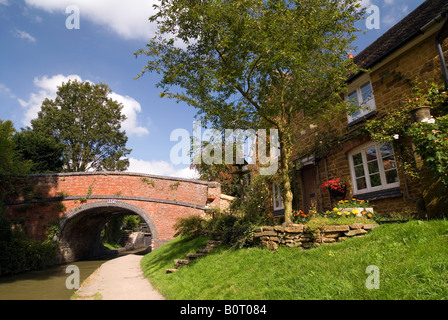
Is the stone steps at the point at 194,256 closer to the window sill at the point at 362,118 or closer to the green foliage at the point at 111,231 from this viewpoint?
the window sill at the point at 362,118

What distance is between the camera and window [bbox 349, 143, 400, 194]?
777cm

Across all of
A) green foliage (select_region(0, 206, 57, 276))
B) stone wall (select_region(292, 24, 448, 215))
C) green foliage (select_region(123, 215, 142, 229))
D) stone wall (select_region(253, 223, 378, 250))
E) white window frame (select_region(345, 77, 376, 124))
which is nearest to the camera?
stone wall (select_region(253, 223, 378, 250))

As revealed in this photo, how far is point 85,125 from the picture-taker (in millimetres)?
28219

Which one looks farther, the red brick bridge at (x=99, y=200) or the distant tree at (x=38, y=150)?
the distant tree at (x=38, y=150)

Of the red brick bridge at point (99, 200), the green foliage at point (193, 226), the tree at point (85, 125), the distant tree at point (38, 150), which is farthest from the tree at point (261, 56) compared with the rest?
the tree at point (85, 125)

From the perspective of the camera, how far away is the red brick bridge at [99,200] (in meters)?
17.0

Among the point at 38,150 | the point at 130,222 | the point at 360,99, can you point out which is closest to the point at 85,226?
the point at 38,150

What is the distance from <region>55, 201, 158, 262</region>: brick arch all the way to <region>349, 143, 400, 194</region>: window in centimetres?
1339

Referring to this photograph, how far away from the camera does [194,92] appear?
763 centimetres

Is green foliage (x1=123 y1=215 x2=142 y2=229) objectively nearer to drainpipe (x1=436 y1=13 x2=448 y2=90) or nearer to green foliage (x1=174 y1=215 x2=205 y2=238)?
green foliage (x1=174 y1=215 x2=205 y2=238)

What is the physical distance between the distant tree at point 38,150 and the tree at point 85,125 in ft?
8.38

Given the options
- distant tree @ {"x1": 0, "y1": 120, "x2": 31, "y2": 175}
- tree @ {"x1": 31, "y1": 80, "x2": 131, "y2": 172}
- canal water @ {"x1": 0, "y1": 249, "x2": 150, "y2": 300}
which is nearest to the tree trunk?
canal water @ {"x1": 0, "y1": 249, "x2": 150, "y2": 300}

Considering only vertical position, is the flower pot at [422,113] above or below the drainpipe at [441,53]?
below
